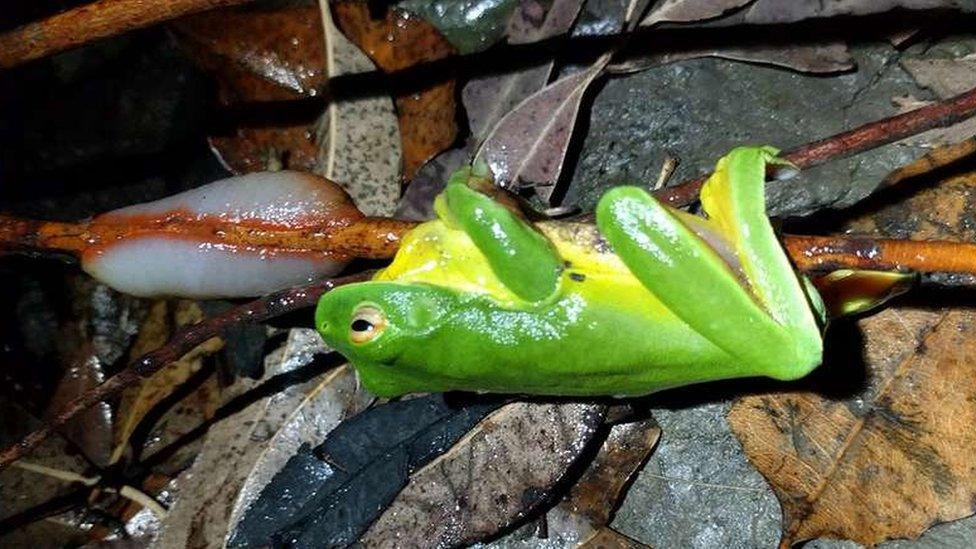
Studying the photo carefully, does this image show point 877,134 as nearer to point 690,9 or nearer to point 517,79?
point 690,9

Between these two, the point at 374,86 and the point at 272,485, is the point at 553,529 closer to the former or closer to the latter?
the point at 272,485

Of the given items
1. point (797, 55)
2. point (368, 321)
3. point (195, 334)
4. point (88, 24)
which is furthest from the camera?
point (797, 55)

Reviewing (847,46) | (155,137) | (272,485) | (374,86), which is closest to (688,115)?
(847,46)

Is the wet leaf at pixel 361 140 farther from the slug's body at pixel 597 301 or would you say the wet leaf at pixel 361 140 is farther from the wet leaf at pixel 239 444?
the slug's body at pixel 597 301

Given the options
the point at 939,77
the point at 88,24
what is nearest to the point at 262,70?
the point at 88,24

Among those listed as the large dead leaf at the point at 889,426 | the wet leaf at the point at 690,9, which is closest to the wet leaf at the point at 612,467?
the large dead leaf at the point at 889,426

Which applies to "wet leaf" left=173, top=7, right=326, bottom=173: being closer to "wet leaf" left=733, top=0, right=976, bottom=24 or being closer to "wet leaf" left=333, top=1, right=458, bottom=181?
"wet leaf" left=333, top=1, right=458, bottom=181
